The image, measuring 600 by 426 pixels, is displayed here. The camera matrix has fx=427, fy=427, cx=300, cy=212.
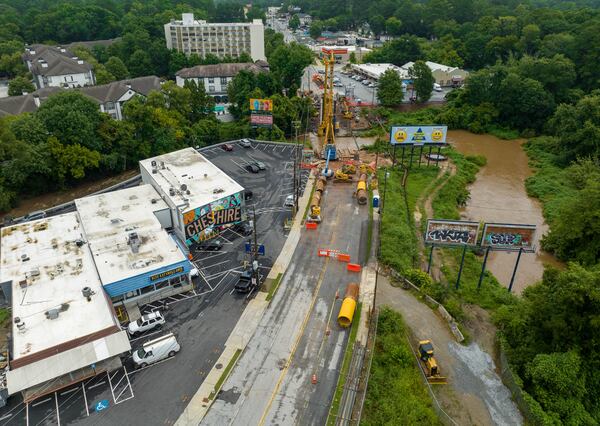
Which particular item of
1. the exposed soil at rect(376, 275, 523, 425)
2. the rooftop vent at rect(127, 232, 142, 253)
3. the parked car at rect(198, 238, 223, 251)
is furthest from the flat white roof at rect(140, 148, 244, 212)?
the exposed soil at rect(376, 275, 523, 425)

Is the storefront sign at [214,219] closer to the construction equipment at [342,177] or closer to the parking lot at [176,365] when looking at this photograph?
the parking lot at [176,365]

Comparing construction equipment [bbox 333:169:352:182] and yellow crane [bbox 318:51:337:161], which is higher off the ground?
yellow crane [bbox 318:51:337:161]

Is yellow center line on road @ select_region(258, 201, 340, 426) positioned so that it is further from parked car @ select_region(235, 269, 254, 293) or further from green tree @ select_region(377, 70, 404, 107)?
green tree @ select_region(377, 70, 404, 107)

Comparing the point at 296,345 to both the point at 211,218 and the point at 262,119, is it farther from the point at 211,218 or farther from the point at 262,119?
the point at 262,119

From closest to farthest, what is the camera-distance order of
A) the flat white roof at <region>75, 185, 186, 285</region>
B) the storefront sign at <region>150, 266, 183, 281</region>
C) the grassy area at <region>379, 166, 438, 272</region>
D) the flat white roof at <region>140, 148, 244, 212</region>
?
1. the storefront sign at <region>150, 266, 183, 281</region>
2. the flat white roof at <region>75, 185, 186, 285</region>
3. the grassy area at <region>379, 166, 438, 272</region>
4. the flat white roof at <region>140, 148, 244, 212</region>

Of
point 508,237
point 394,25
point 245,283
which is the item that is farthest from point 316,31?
point 245,283

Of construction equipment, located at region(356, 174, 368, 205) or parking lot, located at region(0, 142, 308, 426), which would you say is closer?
parking lot, located at region(0, 142, 308, 426)
